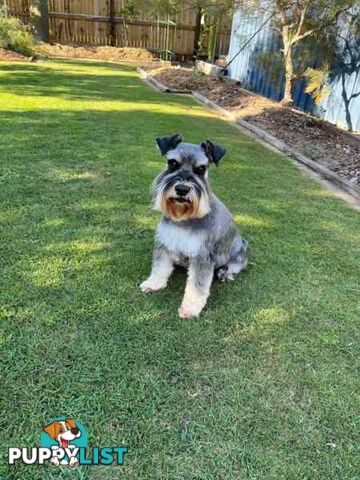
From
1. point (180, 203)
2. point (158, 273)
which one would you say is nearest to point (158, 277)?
point (158, 273)

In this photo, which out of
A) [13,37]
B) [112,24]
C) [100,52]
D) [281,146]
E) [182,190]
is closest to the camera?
[182,190]

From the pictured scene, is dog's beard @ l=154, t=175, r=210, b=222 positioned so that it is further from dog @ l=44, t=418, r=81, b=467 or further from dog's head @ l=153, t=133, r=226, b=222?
dog @ l=44, t=418, r=81, b=467

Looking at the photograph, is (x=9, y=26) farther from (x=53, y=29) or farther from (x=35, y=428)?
(x=35, y=428)

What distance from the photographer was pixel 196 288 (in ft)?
9.12

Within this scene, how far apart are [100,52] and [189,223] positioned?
20172mm

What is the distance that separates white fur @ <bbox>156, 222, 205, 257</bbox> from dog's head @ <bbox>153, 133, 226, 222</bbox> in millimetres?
111

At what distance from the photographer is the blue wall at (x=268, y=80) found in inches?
328

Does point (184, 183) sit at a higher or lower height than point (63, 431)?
higher

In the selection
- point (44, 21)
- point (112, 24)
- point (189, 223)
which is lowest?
point (189, 223)

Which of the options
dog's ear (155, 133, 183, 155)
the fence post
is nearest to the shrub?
the fence post

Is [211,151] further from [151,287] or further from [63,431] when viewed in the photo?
[63,431]

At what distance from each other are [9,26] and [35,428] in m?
17.7

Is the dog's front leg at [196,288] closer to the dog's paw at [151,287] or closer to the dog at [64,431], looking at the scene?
the dog's paw at [151,287]

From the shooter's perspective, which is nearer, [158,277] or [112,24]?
[158,277]
